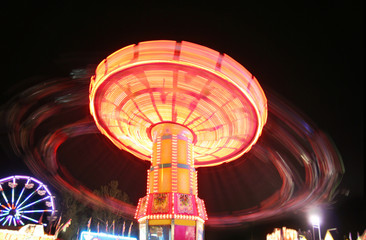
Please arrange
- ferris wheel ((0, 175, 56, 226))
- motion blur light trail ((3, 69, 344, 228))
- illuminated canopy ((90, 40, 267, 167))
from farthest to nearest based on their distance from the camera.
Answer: ferris wheel ((0, 175, 56, 226))
motion blur light trail ((3, 69, 344, 228))
illuminated canopy ((90, 40, 267, 167))

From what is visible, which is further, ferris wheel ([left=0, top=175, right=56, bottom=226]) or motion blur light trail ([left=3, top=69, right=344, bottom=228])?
Result: ferris wheel ([left=0, top=175, right=56, bottom=226])

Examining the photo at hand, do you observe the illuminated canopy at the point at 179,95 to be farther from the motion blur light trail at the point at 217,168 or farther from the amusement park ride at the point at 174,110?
the motion blur light trail at the point at 217,168

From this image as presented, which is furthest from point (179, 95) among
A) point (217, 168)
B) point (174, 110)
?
point (217, 168)

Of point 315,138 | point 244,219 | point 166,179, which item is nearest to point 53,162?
point 166,179

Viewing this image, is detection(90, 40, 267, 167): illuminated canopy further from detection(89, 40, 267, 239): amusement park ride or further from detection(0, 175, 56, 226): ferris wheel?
detection(0, 175, 56, 226): ferris wheel

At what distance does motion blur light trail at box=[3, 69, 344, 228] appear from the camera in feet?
61.3

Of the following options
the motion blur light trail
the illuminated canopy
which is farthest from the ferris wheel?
the illuminated canopy

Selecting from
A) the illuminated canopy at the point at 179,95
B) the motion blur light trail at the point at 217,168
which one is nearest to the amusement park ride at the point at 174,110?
the illuminated canopy at the point at 179,95

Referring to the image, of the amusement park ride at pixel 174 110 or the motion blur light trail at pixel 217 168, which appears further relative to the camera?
the motion blur light trail at pixel 217 168

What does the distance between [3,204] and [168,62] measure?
26234mm

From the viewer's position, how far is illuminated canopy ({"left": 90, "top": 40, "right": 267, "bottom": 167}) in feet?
45.9

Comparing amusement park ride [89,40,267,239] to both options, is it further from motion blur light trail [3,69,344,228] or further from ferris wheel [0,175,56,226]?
ferris wheel [0,175,56,226]

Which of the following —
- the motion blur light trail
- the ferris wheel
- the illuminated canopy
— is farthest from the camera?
the ferris wheel

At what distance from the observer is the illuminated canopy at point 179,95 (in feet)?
45.9
